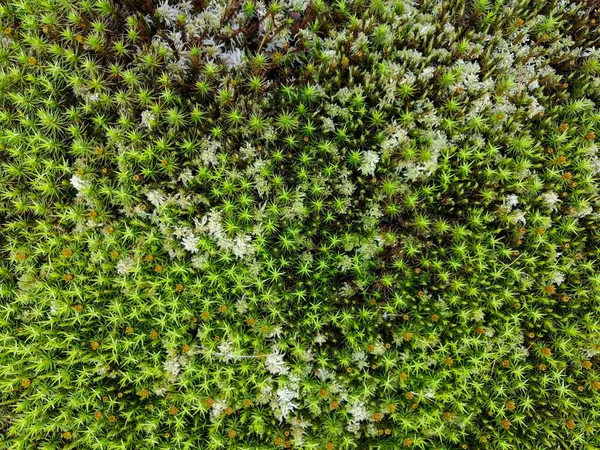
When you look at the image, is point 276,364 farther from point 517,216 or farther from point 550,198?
point 550,198

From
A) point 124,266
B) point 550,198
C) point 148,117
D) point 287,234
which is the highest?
point 550,198

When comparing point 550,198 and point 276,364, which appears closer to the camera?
Answer: point 276,364

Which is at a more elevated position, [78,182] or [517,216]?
[517,216]

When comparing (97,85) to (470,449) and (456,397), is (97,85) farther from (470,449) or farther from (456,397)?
(470,449)

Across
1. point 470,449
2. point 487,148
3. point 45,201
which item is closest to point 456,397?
point 470,449

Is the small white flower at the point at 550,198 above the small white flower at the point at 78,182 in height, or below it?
above

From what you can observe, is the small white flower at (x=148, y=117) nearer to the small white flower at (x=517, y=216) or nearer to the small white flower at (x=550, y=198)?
the small white flower at (x=517, y=216)

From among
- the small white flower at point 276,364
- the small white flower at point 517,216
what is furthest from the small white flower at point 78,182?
the small white flower at point 517,216

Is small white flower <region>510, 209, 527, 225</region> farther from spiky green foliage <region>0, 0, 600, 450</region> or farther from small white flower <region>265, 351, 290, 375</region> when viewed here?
small white flower <region>265, 351, 290, 375</region>

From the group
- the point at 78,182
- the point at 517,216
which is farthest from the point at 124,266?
the point at 517,216
